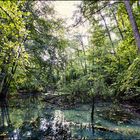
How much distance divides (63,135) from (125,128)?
9.45ft

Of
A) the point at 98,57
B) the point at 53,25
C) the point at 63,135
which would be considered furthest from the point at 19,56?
the point at 98,57

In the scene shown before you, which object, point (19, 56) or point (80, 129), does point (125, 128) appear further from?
point (19, 56)

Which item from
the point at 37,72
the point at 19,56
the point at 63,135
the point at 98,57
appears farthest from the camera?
the point at 98,57

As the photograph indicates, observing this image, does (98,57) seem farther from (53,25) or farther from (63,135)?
(63,135)

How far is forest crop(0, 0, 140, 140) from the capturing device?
8.83m

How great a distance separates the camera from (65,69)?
1788 centimetres

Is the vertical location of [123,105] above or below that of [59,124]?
above

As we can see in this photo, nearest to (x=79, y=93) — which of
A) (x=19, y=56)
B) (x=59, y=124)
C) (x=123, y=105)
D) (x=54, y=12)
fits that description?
(x=123, y=105)

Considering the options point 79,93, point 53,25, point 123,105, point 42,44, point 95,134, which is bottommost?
point 95,134

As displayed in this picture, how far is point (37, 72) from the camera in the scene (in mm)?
16016

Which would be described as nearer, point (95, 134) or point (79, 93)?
point (95, 134)

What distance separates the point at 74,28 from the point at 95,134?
159 inches

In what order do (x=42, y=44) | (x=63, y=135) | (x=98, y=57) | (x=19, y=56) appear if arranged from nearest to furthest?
1. (x=19, y=56)
2. (x=63, y=135)
3. (x=42, y=44)
4. (x=98, y=57)

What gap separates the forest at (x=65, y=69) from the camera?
29.0 feet
